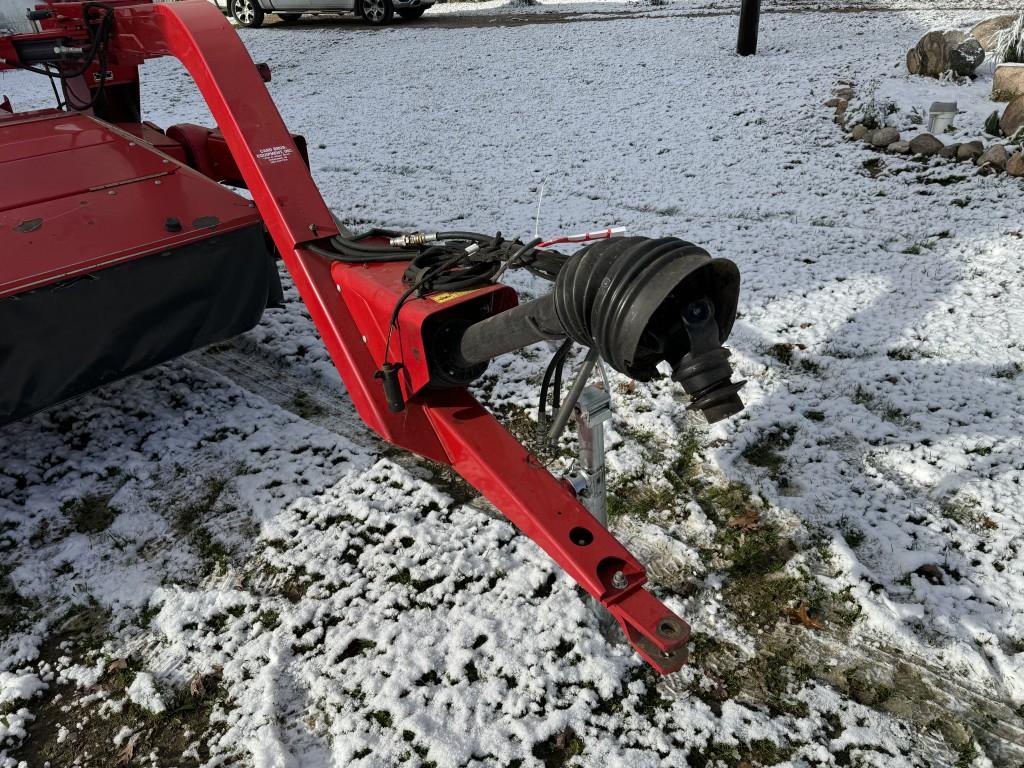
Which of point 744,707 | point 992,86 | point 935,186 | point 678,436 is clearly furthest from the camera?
point 992,86

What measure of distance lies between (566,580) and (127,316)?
194cm

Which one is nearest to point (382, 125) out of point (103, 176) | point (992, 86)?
point (103, 176)

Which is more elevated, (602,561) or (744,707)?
(602,561)

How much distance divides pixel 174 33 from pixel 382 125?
527cm

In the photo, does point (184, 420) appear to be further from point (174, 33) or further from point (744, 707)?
point (744, 707)

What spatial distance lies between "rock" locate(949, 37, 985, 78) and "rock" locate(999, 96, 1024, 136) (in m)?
1.21

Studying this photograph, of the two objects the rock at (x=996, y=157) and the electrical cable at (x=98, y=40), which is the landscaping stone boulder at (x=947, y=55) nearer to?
the rock at (x=996, y=157)

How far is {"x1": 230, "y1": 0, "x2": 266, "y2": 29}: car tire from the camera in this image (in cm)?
1243

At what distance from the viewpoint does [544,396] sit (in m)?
2.10

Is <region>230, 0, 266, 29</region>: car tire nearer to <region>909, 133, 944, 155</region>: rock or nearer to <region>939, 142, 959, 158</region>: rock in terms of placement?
<region>909, 133, 944, 155</region>: rock

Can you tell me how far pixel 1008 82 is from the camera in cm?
602

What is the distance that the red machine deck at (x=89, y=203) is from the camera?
2680 mm

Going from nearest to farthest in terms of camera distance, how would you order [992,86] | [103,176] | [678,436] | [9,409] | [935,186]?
[9,409] → [103,176] → [678,436] → [935,186] → [992,86]

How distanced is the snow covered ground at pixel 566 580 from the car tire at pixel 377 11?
30.8 feet
